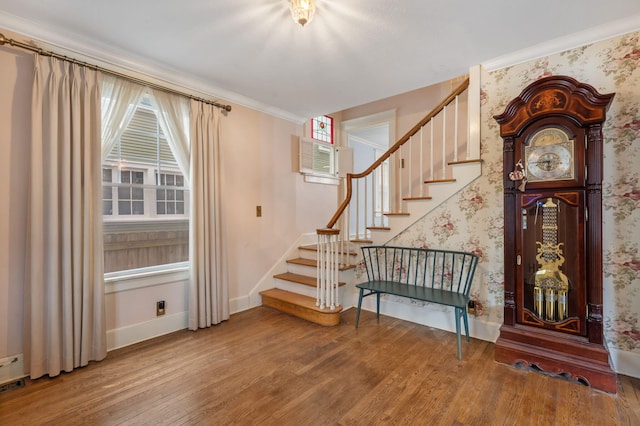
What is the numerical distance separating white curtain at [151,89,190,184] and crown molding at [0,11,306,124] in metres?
0.13

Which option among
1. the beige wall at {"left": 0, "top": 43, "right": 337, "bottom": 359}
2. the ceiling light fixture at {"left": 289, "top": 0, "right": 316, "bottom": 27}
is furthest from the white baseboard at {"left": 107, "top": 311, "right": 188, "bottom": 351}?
the ceiling light fixture at {"left": 289, "top": 0, "right": 316, "bottom": 27}

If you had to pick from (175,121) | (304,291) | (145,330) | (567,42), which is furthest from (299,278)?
(567,42)

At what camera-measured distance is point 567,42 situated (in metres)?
2.29

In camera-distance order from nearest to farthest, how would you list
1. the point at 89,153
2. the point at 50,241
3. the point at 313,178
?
the point at 50,241, the point at 89,153, the point at 313,178

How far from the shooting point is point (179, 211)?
10.0ft

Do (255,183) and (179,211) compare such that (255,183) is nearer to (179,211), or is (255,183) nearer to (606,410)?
(179,211)

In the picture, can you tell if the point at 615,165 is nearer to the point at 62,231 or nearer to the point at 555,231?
the point at 555,231

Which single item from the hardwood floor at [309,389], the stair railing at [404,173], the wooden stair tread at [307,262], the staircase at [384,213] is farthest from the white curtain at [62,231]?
the wooden stair tread at [307,262]

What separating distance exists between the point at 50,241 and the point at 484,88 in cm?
374

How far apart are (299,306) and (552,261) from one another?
233 centimetres

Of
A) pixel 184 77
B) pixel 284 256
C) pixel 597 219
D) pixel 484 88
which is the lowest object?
pixel 284 256

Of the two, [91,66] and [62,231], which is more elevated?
[91,66]

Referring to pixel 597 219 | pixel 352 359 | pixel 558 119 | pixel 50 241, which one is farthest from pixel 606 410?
pixel 50 241

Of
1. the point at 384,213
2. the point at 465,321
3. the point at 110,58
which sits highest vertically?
the point at 110,58
